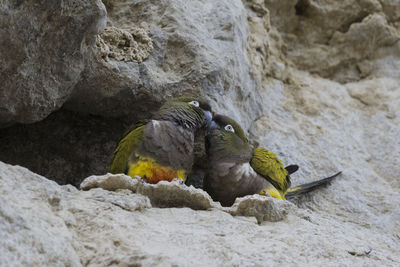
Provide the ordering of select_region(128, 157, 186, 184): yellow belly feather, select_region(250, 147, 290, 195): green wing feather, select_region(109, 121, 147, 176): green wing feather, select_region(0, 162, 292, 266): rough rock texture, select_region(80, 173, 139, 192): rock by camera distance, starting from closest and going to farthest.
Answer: select_region(0, 162, 292, 266): rough rock texture < select_region(80, 173, 139, 192): rock < select_region(128, 157, 186, 184): yellow belly feather < select_region(109, 121, 147, 176): green wing feather < select_region(250, 147, 290, 195): green wing feather

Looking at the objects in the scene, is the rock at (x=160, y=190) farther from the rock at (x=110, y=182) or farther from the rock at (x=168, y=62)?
the rock at (x=168, y=62)

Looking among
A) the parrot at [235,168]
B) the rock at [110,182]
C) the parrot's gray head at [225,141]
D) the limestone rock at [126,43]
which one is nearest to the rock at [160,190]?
the rock at [110,182]

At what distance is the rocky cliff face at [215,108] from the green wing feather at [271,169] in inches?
15.0

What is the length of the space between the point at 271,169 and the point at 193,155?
57 cm

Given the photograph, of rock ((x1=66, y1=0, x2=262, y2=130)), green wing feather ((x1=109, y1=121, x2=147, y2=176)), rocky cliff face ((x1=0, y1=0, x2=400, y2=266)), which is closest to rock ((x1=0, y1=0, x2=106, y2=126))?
rocky cliff face ((x1=0, y1=0, x2=400, y2=266))

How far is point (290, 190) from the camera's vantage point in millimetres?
3910

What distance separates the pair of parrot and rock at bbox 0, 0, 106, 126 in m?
0.57

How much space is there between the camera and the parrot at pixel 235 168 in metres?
3.34

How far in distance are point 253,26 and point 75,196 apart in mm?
3169

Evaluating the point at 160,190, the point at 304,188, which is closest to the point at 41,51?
the point at 160,190

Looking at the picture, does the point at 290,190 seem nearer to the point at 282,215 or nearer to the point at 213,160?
the point at 213,160

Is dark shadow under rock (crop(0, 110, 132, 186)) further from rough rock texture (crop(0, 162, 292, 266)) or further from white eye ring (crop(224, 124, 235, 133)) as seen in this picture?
rough rock texture (crop(0, 162, 292, 266))

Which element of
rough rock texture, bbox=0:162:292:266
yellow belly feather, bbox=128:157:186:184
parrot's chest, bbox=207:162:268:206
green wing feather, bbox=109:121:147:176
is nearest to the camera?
rough rock texture, bbox=0:162:292:266

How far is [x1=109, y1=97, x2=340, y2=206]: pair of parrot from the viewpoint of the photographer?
3.08 metres
